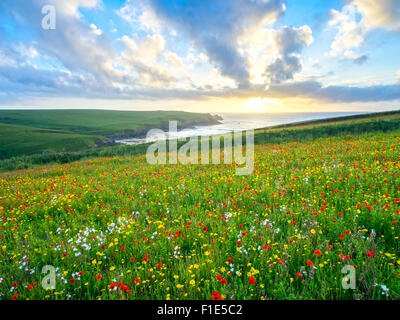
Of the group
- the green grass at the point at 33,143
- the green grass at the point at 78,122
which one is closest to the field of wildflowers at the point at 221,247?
the green grass at the point at 33,143

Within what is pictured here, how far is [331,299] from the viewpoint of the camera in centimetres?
238

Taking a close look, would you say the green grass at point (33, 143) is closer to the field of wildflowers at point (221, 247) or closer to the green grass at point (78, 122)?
the green grass at point (78, 122)

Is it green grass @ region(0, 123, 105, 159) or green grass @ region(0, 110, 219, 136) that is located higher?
green grass @ region(0, 110, 219, 136)

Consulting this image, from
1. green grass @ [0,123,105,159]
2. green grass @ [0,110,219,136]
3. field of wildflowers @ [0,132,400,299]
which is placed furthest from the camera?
green grass @ [0,110,219,136]

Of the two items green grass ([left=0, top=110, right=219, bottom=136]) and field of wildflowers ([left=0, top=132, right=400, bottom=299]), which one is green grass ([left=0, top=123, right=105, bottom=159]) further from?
field of wildflowers ([left=0, top=132, right=400, bottom=299])

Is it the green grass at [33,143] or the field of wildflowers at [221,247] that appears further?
the green grass at [33,143]

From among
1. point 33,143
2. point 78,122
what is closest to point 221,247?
point 33,143

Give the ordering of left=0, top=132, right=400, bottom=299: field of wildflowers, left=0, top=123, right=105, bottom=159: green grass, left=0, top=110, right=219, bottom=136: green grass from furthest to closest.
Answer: left=0, top=110, right=219, bottom=136: green grass < left=0, top=123, right=105, bottom=159: green grass < left=0, top=132, right=400, bottom=299: field of wildflowers

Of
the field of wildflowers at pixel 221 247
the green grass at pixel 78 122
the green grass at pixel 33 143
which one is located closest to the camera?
the field of wildflowers at pixel 221 247

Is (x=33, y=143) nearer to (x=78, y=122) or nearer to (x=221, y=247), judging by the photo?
(x=78, y=122)

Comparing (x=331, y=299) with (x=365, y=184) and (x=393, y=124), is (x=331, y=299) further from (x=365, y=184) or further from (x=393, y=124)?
(x=393, y=124)

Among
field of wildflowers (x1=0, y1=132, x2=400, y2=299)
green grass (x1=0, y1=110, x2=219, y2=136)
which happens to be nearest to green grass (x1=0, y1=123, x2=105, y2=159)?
green grass (x1=0, y1=110, x2=219, y2=136)

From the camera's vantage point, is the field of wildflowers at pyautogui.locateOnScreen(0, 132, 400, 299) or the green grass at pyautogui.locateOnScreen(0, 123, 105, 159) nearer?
the field of wildflowers at pyautogui.locateOnScreen(0, 132, 400, 299)
